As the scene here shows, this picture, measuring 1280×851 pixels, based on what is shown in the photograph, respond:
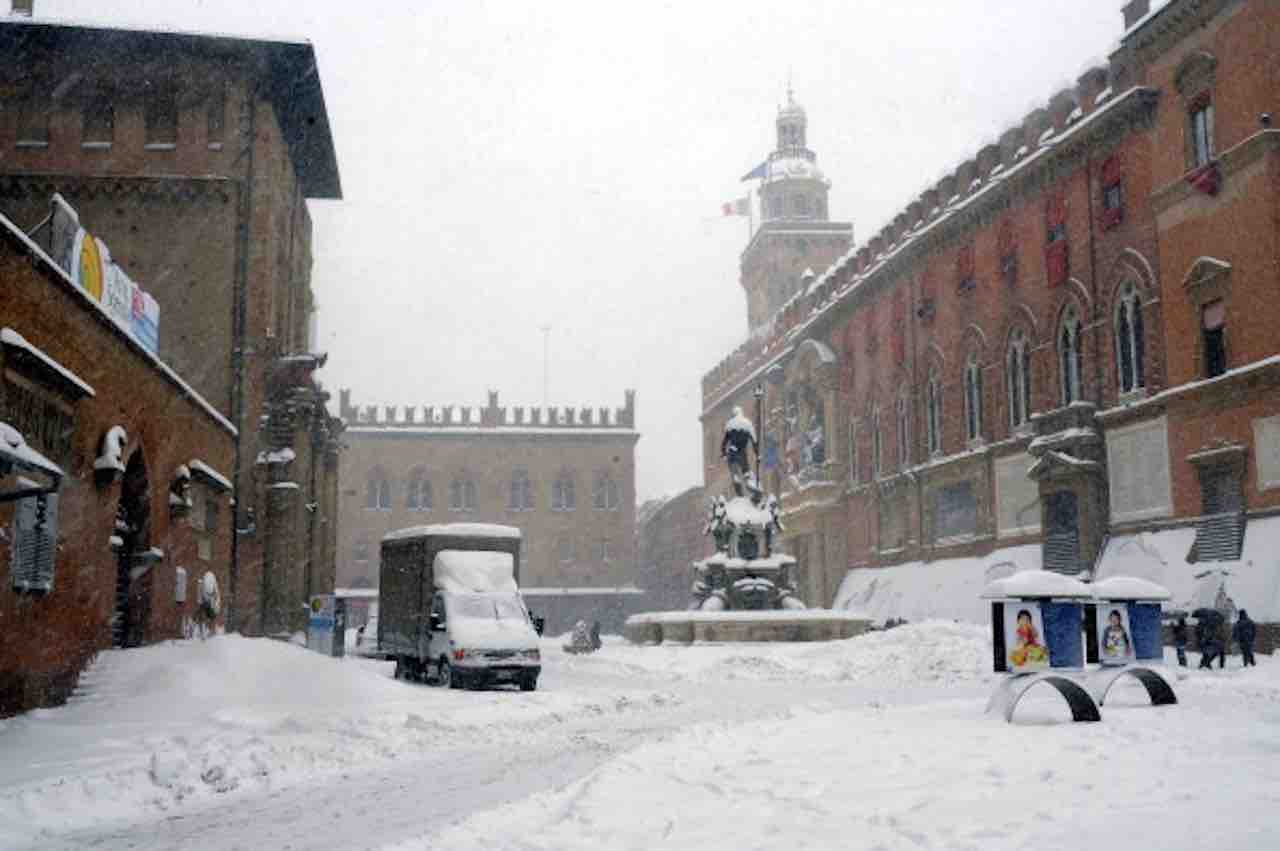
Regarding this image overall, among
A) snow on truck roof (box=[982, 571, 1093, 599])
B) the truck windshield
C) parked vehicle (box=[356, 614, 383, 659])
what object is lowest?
parked vehicle (box=[356, 614, 383, 659])

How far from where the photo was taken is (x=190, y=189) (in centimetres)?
2923

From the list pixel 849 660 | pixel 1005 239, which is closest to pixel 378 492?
pixel 1005 239

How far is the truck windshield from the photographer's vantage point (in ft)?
69.3

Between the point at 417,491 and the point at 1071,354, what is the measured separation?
163ft

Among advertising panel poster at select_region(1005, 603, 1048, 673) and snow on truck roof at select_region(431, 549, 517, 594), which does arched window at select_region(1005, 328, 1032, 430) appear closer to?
snow on truck roof at select_region(431, 549, 517, 594)

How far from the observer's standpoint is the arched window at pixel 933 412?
1542 inches

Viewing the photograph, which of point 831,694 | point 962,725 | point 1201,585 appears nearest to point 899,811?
point 962,725

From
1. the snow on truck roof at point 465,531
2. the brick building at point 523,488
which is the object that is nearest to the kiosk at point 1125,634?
the snow on truck roof at point 465,531

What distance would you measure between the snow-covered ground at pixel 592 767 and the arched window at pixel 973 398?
19.4 m

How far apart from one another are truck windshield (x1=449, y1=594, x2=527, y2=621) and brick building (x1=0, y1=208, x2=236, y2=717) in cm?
447

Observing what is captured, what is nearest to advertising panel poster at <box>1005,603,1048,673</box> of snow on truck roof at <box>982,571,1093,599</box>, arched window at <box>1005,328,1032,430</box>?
snow on truck roof at <box>982,571,1093,599</box>

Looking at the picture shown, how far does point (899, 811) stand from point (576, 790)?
239 centimetres

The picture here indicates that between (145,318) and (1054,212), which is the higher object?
(1054,212)

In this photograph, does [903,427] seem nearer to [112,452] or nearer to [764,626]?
[764,626]
